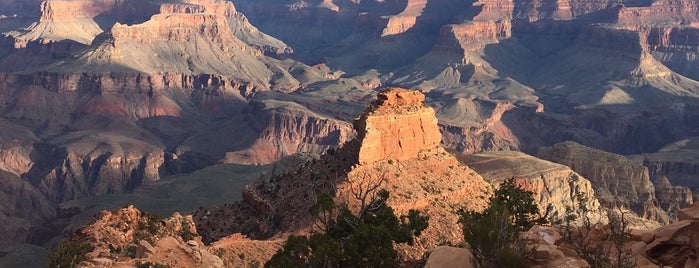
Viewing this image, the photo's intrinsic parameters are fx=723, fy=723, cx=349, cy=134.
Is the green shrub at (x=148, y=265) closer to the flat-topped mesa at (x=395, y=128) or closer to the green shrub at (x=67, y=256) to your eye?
the green shrub at (x=67, y=256)

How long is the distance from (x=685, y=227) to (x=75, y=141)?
169915mm

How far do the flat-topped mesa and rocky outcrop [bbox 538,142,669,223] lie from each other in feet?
182

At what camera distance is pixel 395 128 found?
178ft

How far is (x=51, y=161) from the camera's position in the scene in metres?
170

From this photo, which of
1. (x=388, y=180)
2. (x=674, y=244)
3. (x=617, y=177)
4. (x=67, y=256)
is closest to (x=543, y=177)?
(x=617, y=177)

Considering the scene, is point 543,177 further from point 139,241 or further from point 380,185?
point 139,241

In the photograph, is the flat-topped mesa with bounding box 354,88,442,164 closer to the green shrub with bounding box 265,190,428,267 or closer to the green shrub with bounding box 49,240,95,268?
the green shrub with bounding box 265,190,428,267

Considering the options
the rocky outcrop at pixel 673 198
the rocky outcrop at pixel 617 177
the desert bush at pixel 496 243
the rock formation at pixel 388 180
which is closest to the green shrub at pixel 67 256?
the desert bush at pixel 496 243

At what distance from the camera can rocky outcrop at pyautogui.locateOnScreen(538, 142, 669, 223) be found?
105 meters

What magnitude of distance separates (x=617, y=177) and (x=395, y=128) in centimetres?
6996

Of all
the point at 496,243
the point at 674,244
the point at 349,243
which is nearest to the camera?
the point at 496,243

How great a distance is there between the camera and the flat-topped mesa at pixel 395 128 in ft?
175

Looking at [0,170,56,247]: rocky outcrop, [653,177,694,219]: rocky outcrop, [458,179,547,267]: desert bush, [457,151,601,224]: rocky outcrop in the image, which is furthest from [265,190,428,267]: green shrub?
[0,170,56,247]: rocky outcrop

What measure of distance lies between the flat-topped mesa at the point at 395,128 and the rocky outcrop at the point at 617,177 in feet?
182
